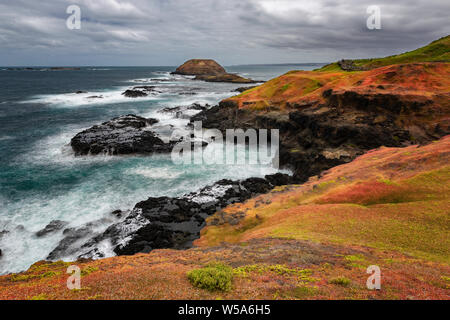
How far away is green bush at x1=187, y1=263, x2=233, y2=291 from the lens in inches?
376

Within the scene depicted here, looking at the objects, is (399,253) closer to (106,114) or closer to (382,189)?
(382,189)

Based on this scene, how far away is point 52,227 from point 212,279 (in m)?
21.7

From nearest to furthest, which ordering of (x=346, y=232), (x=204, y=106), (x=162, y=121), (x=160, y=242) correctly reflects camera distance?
(x=346, y=232) < (x=160, y=242) < (x=162, y=121) < (x=204, y=106)

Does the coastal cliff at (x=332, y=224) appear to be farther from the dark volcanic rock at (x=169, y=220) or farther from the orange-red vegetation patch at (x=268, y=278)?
the dark volcanic rock at (x=169, y=220)

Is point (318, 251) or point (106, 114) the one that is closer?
point (318, 251)

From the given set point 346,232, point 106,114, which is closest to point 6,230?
point 346,232

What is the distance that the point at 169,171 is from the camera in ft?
121

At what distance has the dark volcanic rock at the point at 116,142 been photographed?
4266 cm

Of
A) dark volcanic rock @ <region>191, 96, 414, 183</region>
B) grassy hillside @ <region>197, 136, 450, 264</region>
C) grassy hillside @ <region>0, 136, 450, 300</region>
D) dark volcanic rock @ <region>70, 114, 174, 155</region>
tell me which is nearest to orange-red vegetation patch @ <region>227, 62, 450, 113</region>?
dark volcanic rock @ <region>191, 96, 414, 183</region>

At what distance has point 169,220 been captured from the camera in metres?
24.7

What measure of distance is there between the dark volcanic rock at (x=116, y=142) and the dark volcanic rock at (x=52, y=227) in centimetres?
1956

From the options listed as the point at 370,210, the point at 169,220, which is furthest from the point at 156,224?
the point at 370,210

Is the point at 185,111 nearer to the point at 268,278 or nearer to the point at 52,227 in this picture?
the point at 52,227

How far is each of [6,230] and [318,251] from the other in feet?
91.9
